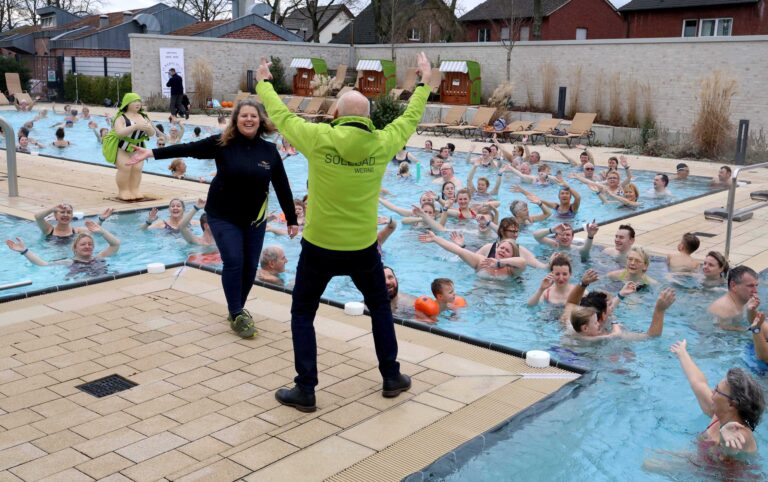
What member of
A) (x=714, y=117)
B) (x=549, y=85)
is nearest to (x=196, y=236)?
(x=714, y=117)

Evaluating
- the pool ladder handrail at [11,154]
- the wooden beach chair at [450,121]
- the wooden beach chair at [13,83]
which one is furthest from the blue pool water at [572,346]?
the wooden beach chair at [13,83]

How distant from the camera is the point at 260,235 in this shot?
5734mm

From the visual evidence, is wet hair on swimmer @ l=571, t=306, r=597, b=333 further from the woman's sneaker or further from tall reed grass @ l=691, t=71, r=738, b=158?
tall reed grass @ l=691, t=71, r=738, b=158

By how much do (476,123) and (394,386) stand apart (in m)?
21.7

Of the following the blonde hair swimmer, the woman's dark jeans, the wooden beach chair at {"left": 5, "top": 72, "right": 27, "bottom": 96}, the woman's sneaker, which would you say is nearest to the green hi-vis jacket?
the woman's dark jeans

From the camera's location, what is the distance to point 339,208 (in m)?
4.23

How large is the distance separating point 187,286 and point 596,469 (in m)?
4.21

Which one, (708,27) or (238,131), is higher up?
(708,27)

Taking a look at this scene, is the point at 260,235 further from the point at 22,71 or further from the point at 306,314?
the point at 22,71

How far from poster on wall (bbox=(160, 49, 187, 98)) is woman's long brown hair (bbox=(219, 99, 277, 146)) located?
29.6m

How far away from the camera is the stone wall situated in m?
21.8

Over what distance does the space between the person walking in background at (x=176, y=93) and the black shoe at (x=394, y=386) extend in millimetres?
25337

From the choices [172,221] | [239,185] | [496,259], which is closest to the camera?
[239,185]

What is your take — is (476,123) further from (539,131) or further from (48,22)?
(48,22)
